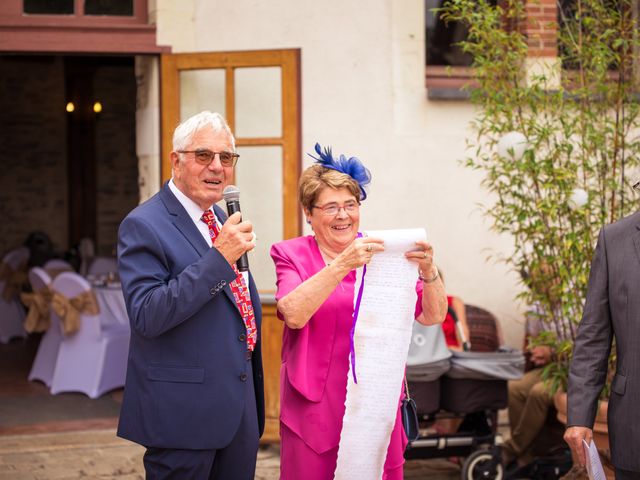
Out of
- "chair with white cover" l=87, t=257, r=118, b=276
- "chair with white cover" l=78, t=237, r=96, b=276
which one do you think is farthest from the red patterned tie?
"chair with white cover" l=78, t=237, r=96, b=276

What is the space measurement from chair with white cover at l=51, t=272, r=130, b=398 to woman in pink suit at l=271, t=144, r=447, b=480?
490 cm

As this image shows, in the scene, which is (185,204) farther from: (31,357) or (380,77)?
(31,357)

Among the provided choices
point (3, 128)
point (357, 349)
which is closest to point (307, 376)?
point (357, 349)

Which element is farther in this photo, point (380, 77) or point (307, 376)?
point (380, 77)

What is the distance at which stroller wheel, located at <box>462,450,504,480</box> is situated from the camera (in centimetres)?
535

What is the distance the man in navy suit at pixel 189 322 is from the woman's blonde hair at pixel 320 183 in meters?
0.27

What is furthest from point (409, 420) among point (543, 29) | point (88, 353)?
point (88, 353)

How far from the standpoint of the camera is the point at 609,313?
3.11m

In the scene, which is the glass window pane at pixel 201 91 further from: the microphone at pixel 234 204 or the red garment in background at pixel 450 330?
the microphone at pixel 234 204

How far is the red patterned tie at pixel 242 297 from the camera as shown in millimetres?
3021

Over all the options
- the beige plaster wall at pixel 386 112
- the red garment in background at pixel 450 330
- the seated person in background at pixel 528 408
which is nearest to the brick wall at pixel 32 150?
the beige plaster wall at pixel 386 112

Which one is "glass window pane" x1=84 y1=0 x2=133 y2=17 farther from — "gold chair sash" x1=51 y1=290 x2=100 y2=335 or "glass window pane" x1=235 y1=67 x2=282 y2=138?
"gold chair sash" x1=51 y1=290 x2=100 y2=335

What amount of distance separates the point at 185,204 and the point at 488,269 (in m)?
4.33

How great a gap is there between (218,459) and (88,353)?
5.06 meters
